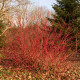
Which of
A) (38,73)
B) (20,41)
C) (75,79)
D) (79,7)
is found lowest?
(75,79)

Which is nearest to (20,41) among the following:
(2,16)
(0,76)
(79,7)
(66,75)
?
(0,76)

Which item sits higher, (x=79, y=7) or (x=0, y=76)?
(x=79, y=7)

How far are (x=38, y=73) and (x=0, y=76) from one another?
1303mm

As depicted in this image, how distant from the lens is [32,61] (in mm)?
3512

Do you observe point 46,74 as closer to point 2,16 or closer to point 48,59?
point 48,59

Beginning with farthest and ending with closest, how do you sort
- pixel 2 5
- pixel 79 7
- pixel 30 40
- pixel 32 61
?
pixel 2 5 → pixel 79 7 → pixel 32 61 → pixel 30 40

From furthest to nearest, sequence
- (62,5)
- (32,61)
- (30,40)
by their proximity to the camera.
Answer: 1. (62,5)
2. (32,61)
3. (30,40)

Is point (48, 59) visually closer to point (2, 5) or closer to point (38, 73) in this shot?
point (38, 73)

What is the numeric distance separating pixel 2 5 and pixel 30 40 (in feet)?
24.3

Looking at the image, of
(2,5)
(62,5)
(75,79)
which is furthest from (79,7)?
(2,5)

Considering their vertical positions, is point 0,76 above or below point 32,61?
below

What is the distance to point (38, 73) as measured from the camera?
3430 mm

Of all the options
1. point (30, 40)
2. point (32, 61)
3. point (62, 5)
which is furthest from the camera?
point (62, 5)

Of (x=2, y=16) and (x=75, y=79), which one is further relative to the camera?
(x=2, y=16)
